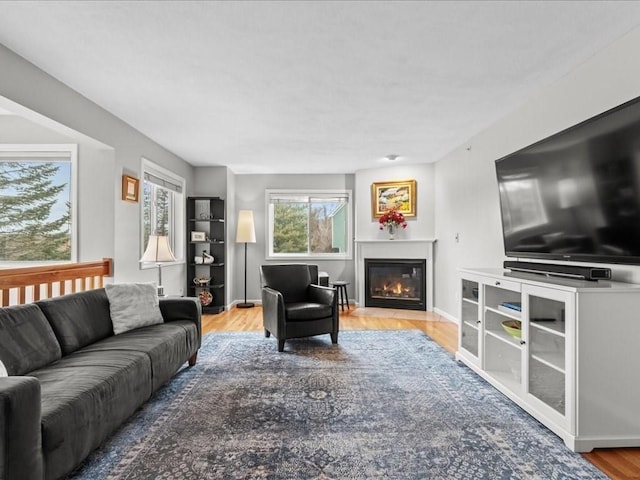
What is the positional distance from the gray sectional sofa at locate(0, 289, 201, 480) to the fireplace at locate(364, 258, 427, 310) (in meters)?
3.60

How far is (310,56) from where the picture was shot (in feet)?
8.34


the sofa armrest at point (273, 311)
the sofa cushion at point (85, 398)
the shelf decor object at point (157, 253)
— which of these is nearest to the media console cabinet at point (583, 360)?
the sofa armrest at point (273, 311)

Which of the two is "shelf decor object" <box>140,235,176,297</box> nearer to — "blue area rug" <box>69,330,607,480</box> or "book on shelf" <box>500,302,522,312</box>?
"blue area rug" <box>69,330,607,480</box>

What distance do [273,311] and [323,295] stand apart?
23.3 inches

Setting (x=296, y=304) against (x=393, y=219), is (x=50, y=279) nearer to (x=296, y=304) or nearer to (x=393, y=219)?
(x=296, y=304)

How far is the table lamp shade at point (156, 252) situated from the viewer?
3.79 meters

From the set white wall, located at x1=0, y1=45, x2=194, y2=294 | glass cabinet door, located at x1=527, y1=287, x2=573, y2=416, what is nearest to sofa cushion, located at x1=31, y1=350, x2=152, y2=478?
white wall, located at x1=0, y1=45, x2=194, y2=294

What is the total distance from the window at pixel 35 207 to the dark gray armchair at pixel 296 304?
2165 millimetres

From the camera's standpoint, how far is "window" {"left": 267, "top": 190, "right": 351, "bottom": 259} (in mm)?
6867

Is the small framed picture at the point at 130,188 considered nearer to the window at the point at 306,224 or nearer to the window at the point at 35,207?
the window at the point at 35,207

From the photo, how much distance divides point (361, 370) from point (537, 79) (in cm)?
269

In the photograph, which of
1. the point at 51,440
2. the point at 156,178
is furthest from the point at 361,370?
the point at 156,178

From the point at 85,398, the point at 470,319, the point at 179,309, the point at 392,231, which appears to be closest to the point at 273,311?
the point at 179,309

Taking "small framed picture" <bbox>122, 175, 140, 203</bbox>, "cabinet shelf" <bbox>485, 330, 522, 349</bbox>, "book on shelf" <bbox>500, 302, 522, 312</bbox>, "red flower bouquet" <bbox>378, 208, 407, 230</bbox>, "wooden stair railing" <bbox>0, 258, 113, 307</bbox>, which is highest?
"small framed picture" <bbox>122, 175, 140, 203</bbox>
